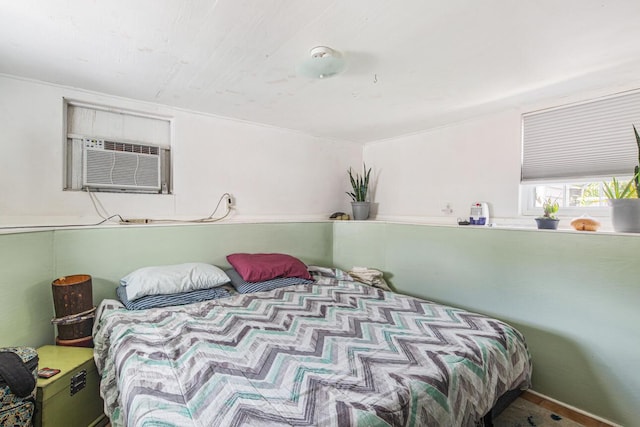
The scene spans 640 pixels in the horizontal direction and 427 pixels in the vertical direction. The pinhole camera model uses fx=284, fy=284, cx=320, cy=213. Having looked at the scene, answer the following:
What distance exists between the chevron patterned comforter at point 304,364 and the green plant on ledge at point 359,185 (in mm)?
1742

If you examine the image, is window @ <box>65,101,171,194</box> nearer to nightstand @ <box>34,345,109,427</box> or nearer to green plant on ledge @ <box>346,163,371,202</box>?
nightstand @ <box>34,345,109,427</box>

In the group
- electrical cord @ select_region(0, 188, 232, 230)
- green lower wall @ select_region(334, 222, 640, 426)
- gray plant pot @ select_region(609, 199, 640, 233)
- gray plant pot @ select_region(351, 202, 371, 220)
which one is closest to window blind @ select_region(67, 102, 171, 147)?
electrical cord @ select_region(0, 188, 232, 230)

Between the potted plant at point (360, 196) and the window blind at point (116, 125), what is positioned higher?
the window blind at point (116, 125)

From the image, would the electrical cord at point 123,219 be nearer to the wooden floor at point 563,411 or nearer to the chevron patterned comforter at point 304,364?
the chevron patterned comforter at point 304,364

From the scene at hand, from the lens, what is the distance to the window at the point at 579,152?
2.01 m

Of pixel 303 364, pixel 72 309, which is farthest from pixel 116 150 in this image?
pixel 303 364

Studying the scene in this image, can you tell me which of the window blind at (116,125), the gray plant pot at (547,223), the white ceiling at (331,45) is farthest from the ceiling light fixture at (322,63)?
the gray plant pot at (547,223)

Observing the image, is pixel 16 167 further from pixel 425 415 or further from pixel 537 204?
pixel 537 204

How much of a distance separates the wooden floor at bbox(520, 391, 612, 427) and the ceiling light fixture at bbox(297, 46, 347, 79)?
2.61 m

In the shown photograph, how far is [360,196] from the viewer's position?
11.8ft

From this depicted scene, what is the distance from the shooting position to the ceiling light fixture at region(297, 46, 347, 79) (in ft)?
5.16

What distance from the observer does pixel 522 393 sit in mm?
2076

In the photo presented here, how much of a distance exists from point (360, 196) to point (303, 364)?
2533 mm

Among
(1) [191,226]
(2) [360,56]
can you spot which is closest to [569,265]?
(2) [360,56]
